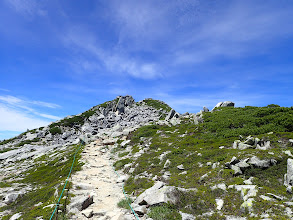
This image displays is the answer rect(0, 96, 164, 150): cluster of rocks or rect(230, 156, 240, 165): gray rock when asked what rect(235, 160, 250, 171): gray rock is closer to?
rect(230, 156, 240, 165): gray rock

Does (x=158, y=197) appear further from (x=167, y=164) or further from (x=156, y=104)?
(x=156, y=104)

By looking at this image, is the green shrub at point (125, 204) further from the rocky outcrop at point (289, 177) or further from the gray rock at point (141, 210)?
the rocky outcrop at point (289, 177)

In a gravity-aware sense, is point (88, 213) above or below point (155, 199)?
below

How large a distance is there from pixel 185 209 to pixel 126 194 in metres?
5.82

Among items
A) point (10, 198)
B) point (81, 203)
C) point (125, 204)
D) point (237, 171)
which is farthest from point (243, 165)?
point (10, 198)

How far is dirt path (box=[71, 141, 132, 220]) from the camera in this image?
1018 cm

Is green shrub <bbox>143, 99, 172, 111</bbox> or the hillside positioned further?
green shrub <bbox>143, 99, 172, 111</bbox>

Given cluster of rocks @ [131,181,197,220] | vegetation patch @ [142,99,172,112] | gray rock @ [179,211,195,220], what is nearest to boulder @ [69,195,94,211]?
cluster of rocks @ [131,181,197,220]

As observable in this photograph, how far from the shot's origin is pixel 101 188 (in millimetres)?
15117

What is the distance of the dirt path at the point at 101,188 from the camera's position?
10.2 metres

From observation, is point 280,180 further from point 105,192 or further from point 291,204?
point 105,192

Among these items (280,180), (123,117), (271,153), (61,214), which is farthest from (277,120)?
(123,117)

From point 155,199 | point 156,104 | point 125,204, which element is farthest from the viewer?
point 156,104

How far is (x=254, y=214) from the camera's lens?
7.68 m
